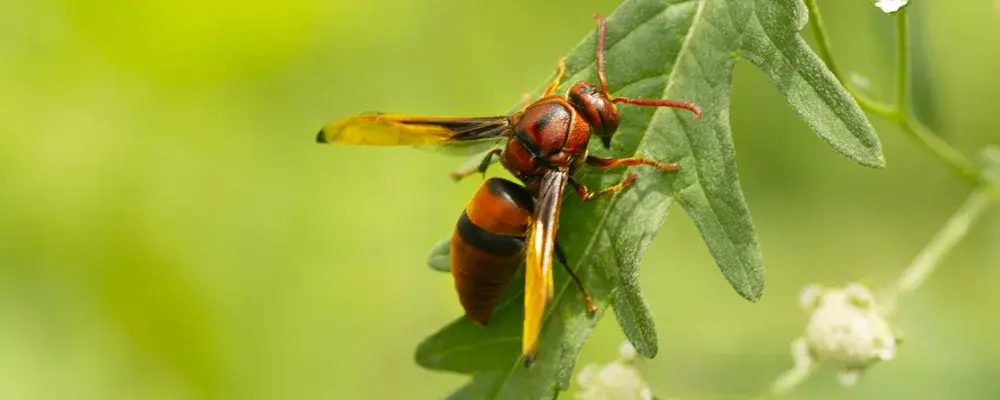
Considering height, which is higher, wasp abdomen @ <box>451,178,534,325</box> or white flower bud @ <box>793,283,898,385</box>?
wasp abdomen @ <box>451,178,534,325</box>

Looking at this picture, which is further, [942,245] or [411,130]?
[942,245]

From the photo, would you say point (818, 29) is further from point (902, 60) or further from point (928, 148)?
point (928, 148)

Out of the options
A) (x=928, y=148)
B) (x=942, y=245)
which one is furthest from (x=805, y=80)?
(x=942, y=245)

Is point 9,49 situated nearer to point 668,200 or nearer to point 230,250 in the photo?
point 230,250

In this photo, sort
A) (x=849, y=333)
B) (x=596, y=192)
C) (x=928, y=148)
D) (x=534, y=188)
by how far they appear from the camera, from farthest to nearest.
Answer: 1. (x=928, y=148)
2. (x=849, y=333)
3. (x=534, y=188)
4. (x=596, y=192)

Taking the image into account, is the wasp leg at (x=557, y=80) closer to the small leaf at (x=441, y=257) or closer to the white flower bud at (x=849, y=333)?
the small leaf at (x=441, y=257)

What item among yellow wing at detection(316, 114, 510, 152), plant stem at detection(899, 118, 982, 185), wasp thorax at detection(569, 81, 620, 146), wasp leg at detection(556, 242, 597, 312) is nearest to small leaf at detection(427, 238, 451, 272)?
yellow wing at detection(316, 114, 510, 152)

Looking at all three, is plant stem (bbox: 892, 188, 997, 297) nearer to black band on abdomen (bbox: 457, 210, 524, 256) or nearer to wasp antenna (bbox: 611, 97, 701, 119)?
wasp antenna (bbox: 611, 97, 701, 119)
